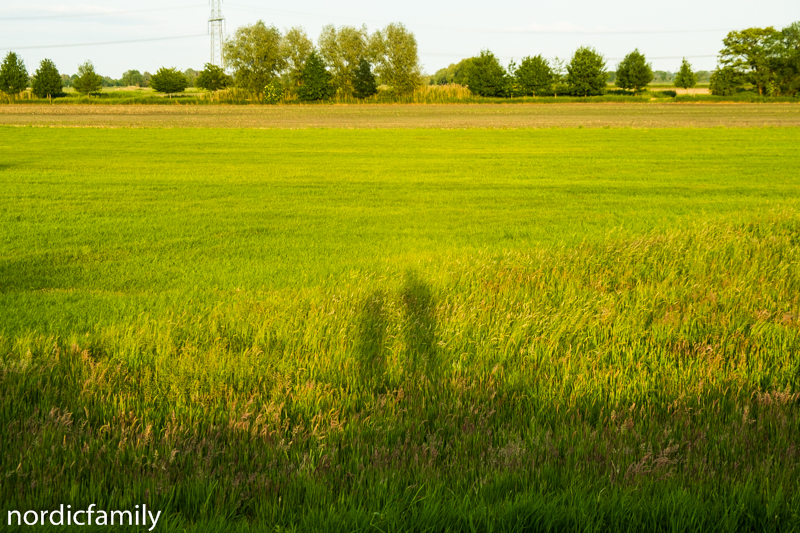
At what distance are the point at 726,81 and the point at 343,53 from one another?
6430 centimetres

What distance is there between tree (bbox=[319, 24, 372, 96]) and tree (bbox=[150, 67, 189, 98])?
28451 millimetres

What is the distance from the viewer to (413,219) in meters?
13.2

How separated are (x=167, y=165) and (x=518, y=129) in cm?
2773

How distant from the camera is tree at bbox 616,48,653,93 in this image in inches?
4193

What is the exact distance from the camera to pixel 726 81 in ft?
361

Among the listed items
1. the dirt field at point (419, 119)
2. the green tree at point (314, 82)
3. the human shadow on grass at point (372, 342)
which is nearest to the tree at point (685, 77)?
the dirt field at point (419, 119)

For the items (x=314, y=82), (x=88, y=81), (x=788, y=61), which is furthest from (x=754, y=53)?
(x=88, y=81)

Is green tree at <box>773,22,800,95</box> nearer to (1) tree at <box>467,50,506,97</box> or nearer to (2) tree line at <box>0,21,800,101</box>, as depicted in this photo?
(2) tree line at <box>0,21,800,101</box>

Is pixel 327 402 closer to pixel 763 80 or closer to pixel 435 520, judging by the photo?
pixel 435 520

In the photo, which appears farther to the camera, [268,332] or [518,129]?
[518,129]

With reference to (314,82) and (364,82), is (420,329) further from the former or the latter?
(364,82)

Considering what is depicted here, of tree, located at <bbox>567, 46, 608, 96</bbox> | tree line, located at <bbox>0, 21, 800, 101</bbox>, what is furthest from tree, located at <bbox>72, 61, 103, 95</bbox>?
tree, located at <bbox>567, 46, 608, 96</bbox>

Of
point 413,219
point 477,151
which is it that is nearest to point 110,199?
point 413,219

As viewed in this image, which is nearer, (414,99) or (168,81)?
(414,99)
